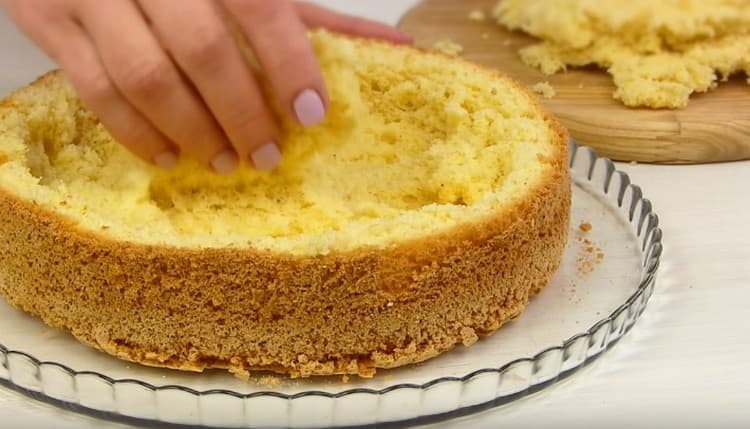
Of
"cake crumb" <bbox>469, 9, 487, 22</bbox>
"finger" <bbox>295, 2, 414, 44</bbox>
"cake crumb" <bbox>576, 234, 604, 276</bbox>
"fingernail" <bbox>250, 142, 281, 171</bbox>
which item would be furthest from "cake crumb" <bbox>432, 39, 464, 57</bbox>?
"fingernail" <bbox>250, 142, 281, 171</bbox>

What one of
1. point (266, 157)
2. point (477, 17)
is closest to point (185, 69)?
point (266, 157)

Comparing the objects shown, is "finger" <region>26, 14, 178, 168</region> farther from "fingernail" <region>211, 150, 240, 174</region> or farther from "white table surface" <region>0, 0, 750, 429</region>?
"white table surface" <region>0, 0, 750, 429</region>

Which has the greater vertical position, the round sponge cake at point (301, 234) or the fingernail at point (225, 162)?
the fingernail at point (225, 162)

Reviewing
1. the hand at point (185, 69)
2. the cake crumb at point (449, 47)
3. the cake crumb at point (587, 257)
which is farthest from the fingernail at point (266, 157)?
the cake crumb at point (449, 47)

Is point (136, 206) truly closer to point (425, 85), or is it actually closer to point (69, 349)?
point (69, 349)

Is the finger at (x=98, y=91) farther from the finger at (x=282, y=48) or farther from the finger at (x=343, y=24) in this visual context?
the finger at (x=343, y=24)

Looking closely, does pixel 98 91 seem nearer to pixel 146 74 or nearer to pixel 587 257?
pixel 146 74
